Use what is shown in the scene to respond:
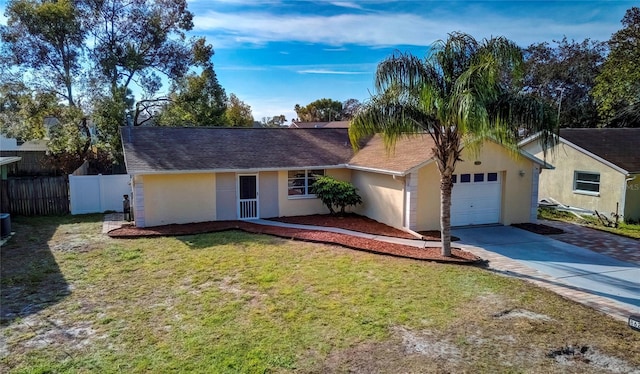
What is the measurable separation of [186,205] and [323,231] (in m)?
5.67

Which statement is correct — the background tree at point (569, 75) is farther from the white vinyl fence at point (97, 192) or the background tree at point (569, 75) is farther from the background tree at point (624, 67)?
the white vinyl fence at point (97, 192)

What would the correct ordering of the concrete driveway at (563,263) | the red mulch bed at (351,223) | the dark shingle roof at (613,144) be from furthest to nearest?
the dark shingle roof at (613,144) → the red mulch bed at (351,223) → the concrete driveway at (563,263)

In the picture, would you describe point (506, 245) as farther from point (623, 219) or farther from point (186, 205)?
point (186, 205)

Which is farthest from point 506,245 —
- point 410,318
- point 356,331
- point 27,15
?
point 27,15

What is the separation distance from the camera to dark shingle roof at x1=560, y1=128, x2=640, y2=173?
60.9ft

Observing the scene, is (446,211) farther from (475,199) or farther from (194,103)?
A: (194,103)

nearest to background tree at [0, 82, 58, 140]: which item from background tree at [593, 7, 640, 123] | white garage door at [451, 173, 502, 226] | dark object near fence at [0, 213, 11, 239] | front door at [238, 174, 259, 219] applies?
dark object near fence at [0, 213, 11, 239]

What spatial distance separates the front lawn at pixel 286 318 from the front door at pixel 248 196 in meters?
5.68

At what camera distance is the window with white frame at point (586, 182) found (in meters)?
19.3

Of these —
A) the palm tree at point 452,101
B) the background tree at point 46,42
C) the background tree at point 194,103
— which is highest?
the background tree at point 46,42

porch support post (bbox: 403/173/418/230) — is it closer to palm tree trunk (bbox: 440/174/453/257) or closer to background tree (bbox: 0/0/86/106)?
palm tree trunk (bbox: 440/174/453/257)

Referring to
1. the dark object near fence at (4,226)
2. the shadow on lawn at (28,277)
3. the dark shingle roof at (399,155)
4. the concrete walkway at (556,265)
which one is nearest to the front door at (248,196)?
the concrete walkway at (556,265)

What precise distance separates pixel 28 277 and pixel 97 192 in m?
9.76

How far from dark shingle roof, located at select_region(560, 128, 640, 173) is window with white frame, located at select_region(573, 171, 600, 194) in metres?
1.13
